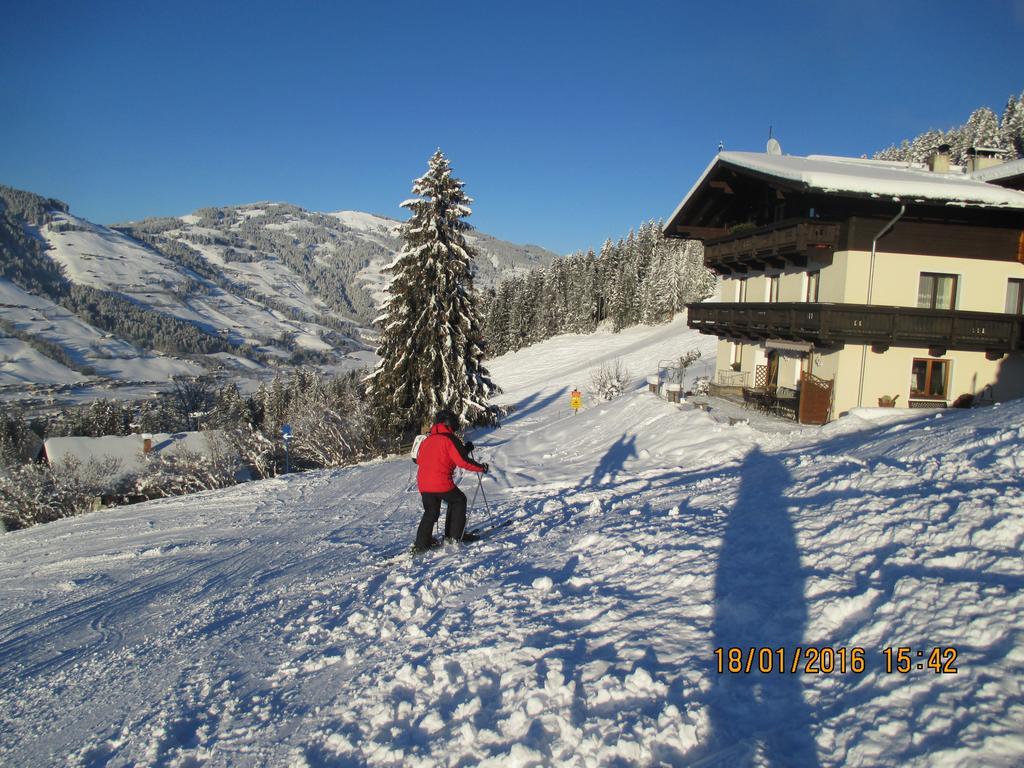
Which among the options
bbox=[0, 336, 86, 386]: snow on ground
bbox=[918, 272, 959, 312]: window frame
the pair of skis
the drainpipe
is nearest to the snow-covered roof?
bbox=[918, 272, 959, 312]: window frame

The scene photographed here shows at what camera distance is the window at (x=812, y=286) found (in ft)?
61.2

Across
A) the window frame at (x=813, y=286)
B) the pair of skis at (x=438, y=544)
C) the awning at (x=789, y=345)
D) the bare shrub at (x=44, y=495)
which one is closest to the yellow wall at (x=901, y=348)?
the awning at (x=789, y=345)

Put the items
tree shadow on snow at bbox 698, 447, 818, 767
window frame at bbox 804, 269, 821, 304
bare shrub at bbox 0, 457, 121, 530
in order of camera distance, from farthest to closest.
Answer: bare shrub at bbox 0, 457, 121, 530, window frame at bbox 804, 269, 821, 304, tree shadow on snow at bbox 698, 447, 818, 767

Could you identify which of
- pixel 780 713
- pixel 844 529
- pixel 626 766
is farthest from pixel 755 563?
pixel 626 766

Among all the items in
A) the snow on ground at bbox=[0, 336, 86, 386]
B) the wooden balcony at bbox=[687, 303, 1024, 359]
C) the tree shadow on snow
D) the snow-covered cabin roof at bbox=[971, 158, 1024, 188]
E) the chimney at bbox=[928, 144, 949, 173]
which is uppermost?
the chimney at bbox=[928, 144, 949, 173]

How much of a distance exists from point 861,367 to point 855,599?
1425cm

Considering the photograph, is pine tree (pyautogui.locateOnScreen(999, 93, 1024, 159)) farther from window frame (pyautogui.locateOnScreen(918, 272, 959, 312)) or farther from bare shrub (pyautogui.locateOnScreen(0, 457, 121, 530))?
bare shrub (pyautogui.locateOnScreen(0, 457, 121, 530))

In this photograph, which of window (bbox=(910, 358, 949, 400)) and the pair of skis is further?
window (bbox=(910, 358, 949, 400))

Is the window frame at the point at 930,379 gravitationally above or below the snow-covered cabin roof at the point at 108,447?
above

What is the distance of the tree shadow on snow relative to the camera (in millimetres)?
3541

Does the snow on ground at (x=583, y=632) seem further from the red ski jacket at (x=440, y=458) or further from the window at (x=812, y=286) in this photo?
the window at (x=812, y=286)

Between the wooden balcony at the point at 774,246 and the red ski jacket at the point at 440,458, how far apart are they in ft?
44.7

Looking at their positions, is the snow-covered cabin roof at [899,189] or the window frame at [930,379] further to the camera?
the window frame at [930,379]

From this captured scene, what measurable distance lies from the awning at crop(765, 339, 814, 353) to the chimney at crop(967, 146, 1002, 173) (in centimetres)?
1112
